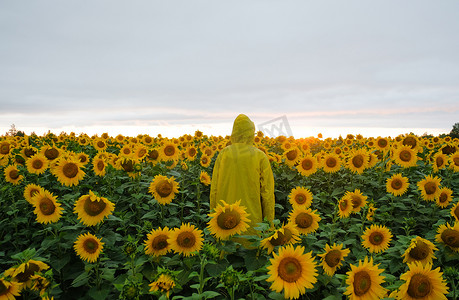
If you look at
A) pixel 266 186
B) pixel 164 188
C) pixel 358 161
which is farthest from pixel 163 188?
pixel 358 161

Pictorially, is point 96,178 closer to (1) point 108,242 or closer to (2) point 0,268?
(2) point 0,268

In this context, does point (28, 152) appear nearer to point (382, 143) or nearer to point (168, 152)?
point (168, 152)

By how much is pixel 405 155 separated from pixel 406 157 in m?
0.05

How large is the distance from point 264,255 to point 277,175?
18.2 ft

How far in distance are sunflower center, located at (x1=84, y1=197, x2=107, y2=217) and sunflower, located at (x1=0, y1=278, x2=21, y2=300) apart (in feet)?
3.29

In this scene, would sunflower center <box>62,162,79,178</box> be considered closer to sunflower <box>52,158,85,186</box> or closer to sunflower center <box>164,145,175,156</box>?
sunflower <box>52,158,85,186</box>

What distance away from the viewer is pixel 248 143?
4.34m

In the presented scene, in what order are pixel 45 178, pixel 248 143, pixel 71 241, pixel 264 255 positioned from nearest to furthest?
1. pixel 264 255
2. pixel 71 241
3. pixel 248 143
4. pixel 45 178

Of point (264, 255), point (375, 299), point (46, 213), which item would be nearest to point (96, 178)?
point (46, 213)

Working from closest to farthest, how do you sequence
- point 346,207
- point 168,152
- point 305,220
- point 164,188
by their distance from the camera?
point 305,220
point 164,188
point 346,207
point 168,152

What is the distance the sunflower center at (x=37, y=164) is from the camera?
524cm

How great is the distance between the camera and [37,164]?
527cm

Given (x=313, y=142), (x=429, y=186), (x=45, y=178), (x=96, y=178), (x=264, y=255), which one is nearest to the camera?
(x=264, y=255)

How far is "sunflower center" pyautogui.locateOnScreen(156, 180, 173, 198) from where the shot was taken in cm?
390
